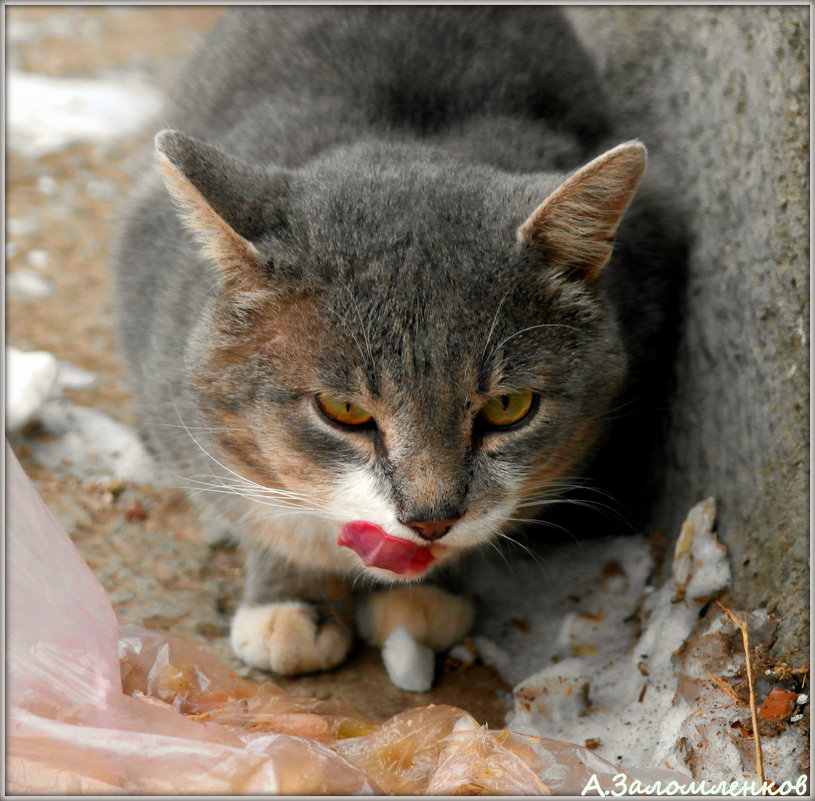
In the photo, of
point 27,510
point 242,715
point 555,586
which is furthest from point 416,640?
point 27,510

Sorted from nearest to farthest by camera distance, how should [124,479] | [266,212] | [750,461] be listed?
[266,212] < [750,461] < [124,479]

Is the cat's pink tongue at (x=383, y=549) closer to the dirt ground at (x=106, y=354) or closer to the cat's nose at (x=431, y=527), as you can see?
the cat's nose at (x=431, y=527)

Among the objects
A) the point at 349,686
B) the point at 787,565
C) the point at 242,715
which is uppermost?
the point at 787,565

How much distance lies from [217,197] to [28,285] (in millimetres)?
1935

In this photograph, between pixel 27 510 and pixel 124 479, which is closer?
pixel 27 510

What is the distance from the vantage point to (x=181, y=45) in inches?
209

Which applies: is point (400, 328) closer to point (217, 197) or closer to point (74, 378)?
point (217, 197)

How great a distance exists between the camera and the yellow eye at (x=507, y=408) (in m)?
1.91

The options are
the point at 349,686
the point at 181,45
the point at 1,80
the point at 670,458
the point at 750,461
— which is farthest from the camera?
the point at 181,45

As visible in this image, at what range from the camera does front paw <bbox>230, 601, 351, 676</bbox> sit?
7.47 ft

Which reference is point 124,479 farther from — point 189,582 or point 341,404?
point 341,404

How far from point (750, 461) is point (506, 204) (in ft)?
2.44

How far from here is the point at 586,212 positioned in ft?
6.29

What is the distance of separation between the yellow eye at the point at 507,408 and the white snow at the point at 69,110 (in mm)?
2875
